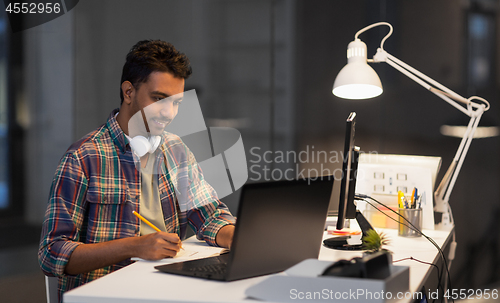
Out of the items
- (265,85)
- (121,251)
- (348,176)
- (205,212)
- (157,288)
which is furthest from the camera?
(265,85)

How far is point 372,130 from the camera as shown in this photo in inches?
111

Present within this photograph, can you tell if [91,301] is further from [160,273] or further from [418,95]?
[418,95]

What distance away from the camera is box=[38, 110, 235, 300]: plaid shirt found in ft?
4.25

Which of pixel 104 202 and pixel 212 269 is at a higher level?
pixel 104 202

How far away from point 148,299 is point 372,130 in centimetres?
215

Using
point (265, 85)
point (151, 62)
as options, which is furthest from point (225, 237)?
point (265, 85)

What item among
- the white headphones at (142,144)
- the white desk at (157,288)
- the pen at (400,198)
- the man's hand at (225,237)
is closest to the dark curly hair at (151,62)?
the white headphones at (142,144)

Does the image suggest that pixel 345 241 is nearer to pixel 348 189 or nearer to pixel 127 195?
pixel 348 189

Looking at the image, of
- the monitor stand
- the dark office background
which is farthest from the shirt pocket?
the dark office background

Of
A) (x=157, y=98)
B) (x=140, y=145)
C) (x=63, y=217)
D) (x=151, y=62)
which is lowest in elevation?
(x=63, y=217)

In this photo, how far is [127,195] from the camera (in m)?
1.48

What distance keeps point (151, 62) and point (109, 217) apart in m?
0.52

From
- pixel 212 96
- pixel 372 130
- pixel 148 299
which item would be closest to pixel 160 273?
pixel 148 299

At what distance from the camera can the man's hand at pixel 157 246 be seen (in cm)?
122
